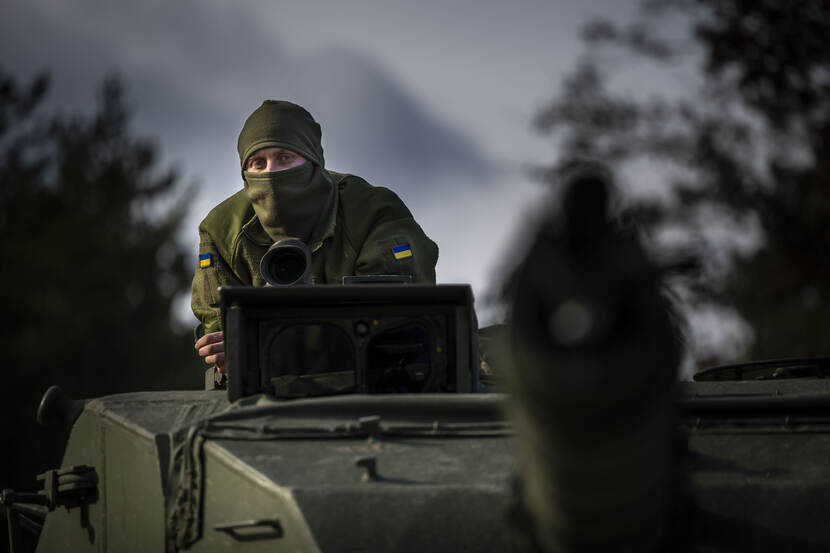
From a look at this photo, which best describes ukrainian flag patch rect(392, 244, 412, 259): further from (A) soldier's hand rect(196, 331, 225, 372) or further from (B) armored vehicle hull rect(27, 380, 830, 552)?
(B) armored vehicle hull rect(27, 380, 830, 552)

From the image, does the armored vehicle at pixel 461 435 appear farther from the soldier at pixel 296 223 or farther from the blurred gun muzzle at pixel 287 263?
the soldier at pixel 296 223

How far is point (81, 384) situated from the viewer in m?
27.2

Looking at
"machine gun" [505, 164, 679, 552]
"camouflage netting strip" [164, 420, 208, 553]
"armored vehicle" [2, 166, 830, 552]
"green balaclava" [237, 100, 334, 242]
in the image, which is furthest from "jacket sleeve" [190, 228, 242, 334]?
"machine gun" [505, 164, 679, 552]

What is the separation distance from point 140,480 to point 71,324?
23414 mm

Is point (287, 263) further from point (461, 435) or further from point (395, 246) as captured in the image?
point (461, 435)

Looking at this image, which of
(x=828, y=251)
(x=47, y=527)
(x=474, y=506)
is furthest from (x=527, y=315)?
(x=828, y=251)

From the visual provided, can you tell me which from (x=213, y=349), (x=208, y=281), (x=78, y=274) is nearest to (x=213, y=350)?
(x=213, y=349)

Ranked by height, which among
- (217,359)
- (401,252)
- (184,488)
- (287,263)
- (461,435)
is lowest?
(184,488)

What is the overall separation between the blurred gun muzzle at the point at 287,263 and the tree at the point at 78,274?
61.7 ft

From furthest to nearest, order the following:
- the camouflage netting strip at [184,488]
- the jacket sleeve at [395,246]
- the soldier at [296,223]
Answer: the soldier at [296,223]
the jacket sleeve at [395,246]
the camouflage netting strip at [184,488]

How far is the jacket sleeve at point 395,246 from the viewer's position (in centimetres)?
604

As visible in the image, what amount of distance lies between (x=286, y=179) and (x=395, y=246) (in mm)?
661

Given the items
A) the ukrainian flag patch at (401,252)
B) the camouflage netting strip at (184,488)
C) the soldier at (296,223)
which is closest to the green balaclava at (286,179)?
the soldier at (296,223)

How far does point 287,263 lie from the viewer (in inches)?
204
